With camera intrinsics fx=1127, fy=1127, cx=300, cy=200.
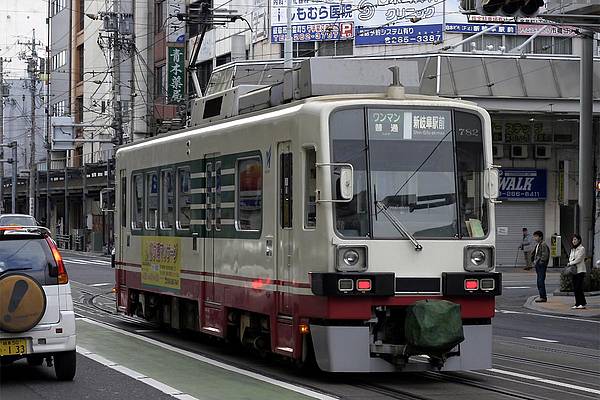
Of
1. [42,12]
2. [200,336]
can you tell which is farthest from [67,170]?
[200,336]

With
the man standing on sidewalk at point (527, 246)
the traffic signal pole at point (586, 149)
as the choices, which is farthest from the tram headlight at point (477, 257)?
the man standing on sidewalk at point (527, 246)

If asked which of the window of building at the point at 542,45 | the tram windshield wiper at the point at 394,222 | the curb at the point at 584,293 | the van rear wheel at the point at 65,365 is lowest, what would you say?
the curb at the point at 584,293

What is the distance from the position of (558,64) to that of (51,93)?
54706 mm

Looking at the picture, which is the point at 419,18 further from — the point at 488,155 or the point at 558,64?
the point at 488,155

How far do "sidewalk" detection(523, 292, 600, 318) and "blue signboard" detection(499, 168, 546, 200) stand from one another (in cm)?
1604

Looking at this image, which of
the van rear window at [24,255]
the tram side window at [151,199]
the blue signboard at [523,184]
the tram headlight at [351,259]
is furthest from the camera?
the blue signboard at [523,184]

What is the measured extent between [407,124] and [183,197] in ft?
17.0

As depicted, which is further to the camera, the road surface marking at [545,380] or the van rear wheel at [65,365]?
the van rear wheel at [65,365]

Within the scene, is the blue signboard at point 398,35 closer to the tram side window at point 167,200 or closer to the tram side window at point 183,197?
the tram side window at point 167,200

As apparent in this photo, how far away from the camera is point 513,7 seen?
699 inches

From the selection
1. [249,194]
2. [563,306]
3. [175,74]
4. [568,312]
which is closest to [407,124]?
[249,194]

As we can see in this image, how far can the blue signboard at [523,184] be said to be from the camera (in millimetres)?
46219

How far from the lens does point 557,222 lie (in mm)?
46750

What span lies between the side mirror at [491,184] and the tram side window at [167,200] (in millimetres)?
6178
